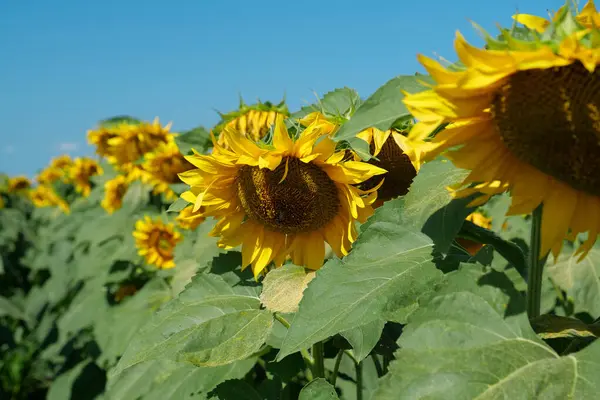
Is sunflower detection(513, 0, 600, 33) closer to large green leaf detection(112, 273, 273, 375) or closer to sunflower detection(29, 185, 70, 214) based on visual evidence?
large green leaf detection(112, 273, 273, 375)

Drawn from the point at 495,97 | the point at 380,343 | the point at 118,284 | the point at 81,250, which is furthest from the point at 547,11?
the point at 81,250

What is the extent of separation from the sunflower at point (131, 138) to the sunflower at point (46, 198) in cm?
403

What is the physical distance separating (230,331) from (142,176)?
289cm

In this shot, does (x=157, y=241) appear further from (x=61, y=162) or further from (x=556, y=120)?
(x=61, y=162)

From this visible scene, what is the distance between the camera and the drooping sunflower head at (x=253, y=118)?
2.27 metres

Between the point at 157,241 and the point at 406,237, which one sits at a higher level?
the point at 157,241

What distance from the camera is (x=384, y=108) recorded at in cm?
105

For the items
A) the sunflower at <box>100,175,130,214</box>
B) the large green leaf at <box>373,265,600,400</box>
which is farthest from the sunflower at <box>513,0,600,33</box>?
the sunflower at <box>100,175,130,214</box>

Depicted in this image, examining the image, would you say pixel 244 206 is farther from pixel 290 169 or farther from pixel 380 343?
pixel 380 343

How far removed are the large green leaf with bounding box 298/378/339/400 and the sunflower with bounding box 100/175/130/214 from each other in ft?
10.8

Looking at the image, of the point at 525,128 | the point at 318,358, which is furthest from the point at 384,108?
the point at 318,358

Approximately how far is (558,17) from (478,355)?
46 centimetres

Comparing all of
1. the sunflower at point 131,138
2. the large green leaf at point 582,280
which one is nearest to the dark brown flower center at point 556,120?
the large green leaf at point 582,280

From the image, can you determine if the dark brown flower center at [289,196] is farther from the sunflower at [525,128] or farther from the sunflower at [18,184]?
the sunflower at [18,184]
